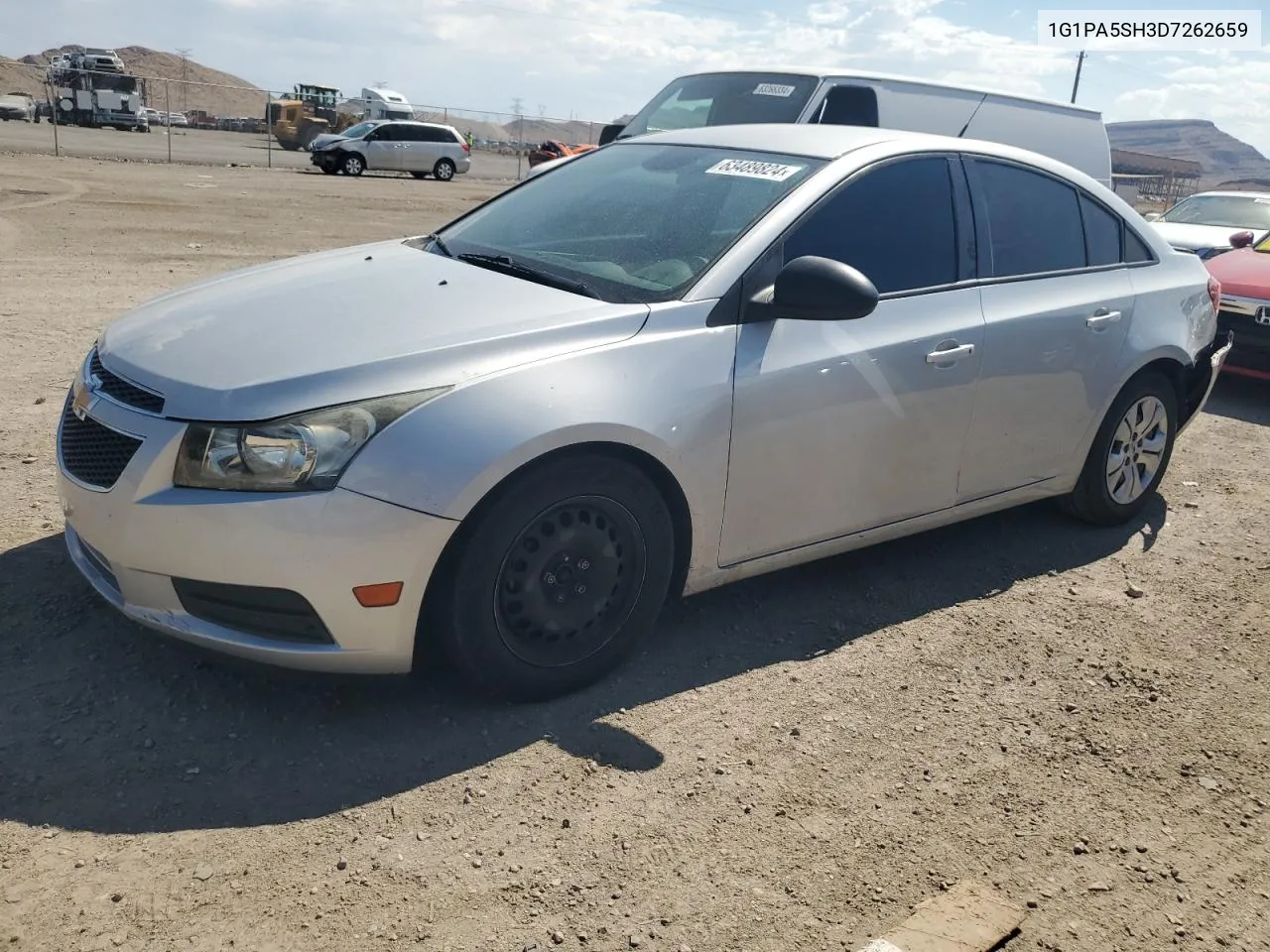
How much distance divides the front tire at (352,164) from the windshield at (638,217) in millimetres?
27526

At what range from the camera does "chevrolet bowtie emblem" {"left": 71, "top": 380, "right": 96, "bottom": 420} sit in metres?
3.37

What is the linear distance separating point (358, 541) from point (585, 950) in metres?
1.18

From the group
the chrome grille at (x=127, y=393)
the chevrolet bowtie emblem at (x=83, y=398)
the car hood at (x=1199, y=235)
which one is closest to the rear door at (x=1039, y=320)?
the chrome grille at (x=127, y=393)

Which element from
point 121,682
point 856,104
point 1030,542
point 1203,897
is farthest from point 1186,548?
point 856,104

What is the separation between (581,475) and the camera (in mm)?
3270

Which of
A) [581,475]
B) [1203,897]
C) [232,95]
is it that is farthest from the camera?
[232,95]

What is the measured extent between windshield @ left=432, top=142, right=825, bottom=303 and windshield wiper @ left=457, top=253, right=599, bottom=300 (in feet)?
0.09

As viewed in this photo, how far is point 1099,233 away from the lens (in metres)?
5.02

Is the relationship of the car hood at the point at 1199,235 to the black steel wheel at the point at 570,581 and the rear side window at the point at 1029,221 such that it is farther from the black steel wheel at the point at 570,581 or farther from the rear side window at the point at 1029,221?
the black steel wheel at the point at 570,581

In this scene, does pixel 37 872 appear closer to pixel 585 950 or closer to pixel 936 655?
pixel 585 950

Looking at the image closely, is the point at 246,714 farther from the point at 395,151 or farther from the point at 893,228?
the point at 395,151

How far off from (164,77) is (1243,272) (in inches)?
3225

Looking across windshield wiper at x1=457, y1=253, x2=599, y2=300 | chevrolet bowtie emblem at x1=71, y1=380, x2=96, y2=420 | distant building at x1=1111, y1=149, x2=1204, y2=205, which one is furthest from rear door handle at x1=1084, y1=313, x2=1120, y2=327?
distant building at x1=1111, y1=149, x2=1204, y2=205

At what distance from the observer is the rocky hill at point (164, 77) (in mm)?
81312
